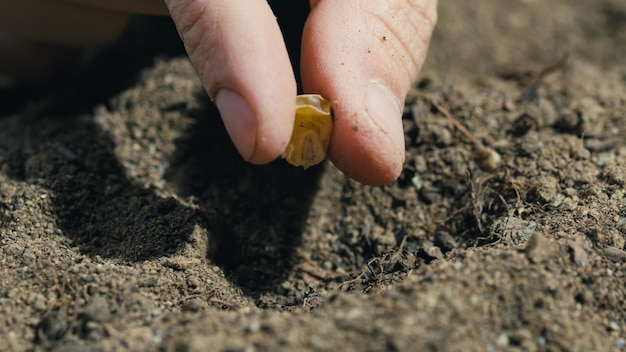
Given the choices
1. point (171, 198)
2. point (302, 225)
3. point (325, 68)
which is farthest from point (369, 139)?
point (171, 198)

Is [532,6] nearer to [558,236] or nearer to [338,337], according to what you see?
[558,236]

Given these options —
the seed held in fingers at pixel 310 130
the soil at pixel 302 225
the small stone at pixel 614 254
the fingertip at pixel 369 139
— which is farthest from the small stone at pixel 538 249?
the seed held in fingers at pixel 310 130

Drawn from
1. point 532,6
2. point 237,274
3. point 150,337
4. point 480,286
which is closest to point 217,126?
point 237,274

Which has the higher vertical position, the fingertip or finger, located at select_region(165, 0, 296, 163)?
finger, located at select_region(165, 0, 296, 163)

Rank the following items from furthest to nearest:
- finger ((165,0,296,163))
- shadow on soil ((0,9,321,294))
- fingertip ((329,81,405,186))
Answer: shadow on soil ((0,9,321,294)) → fingertip ((329,81,405,186)) → finger ((165,0,296,163))

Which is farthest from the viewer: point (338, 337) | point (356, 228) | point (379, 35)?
point (356, 228)

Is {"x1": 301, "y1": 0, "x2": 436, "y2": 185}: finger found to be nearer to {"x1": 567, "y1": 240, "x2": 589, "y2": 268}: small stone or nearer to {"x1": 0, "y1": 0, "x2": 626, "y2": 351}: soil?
{"x1": 0, "y1": 0, "x2": 626, "y2": 351}: soil

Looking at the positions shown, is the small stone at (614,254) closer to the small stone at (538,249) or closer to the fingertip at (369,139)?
the small stone at (538,249)

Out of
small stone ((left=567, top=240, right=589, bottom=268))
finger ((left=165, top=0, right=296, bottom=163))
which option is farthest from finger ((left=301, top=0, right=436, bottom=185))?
small stone ((left=567, top=240, right=589, bottom=268))
